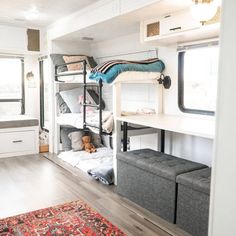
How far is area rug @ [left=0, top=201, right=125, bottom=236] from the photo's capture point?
7.41 ft

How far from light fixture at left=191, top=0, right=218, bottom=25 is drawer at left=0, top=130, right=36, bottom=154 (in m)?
3.60

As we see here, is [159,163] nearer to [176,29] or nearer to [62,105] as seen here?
[176,29]

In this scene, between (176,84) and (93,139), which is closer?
(176,84)

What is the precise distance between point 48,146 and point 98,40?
2.13 metres

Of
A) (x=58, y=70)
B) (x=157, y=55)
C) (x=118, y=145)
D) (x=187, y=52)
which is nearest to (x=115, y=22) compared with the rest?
(x=157, y=55)

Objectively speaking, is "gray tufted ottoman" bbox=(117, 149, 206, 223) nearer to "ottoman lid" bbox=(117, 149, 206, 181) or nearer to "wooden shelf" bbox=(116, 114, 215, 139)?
"ottoman lid" bbox=(117, 149, 206, 181)

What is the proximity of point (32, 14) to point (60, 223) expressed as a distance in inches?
122

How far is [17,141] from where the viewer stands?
4711mm

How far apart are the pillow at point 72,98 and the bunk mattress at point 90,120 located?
0.51 ft

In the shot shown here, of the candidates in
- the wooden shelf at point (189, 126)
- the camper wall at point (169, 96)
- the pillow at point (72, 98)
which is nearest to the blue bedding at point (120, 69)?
the camper wall at point (169, 96)

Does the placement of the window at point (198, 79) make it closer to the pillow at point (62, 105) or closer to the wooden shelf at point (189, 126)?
the wooden shelf at point (189, 126)

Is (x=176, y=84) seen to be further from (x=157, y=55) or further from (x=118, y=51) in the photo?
(x=118, y=51)

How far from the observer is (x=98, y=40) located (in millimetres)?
4742

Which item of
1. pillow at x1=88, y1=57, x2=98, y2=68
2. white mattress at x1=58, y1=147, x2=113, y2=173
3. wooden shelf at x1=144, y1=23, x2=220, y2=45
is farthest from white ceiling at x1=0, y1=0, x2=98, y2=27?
white mattress at x1=58, y1=147, x2=113, y2=173
